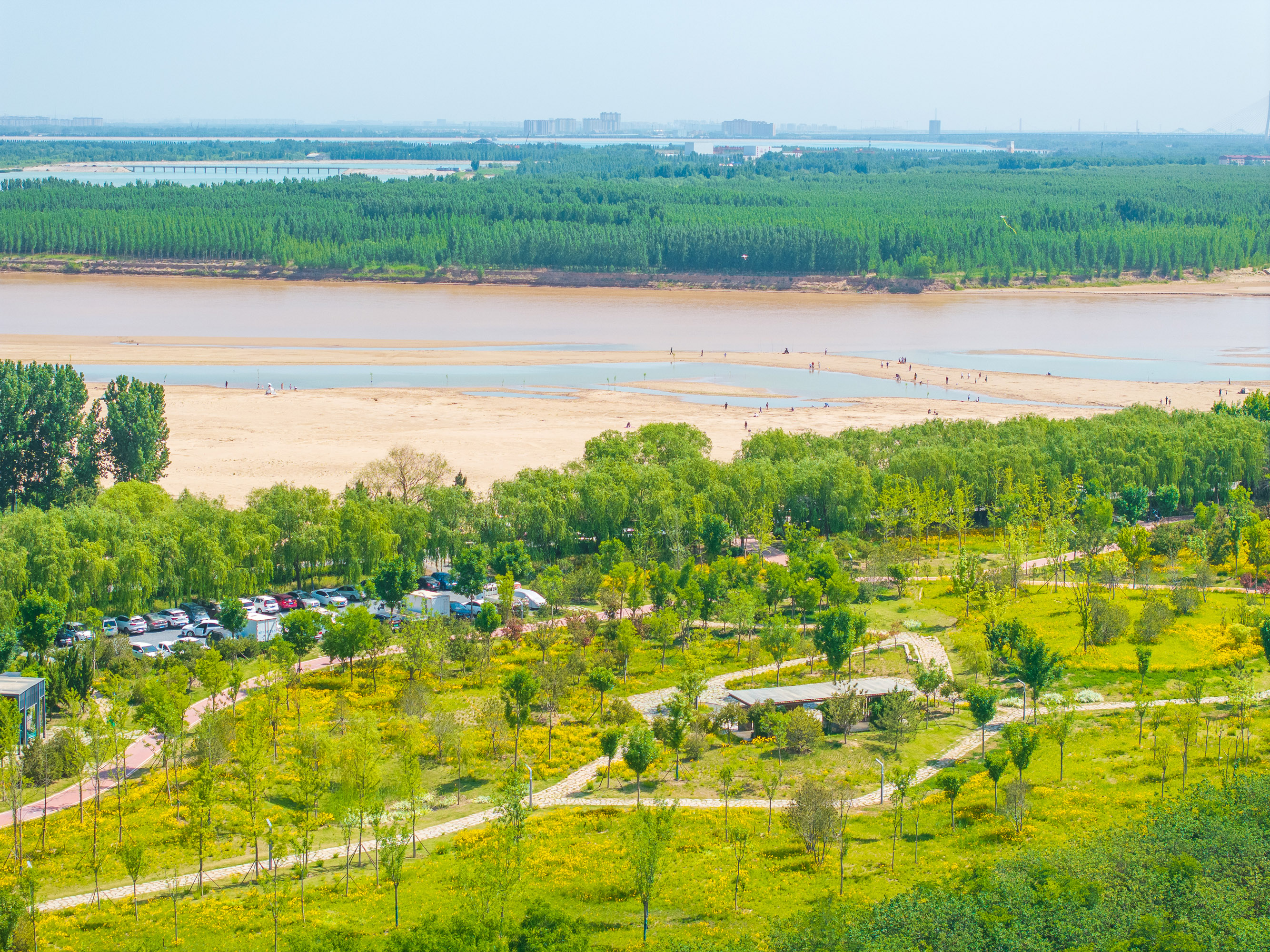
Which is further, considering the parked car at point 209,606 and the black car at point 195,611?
the parked car at point 209,606

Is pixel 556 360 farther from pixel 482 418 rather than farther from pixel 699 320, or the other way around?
pixel 699 320

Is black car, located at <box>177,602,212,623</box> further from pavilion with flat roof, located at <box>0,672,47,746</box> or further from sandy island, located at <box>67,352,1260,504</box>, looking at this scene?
sandy island, located at <box>67,352,1260,504</box>

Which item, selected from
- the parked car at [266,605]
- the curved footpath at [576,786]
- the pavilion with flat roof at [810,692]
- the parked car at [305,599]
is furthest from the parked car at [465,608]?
the pavilion with flat roof at [810,692]

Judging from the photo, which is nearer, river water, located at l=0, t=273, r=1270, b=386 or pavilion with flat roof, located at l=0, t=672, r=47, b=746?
pavilion with flat roof, located at l=0, t=672, r=47, b=746

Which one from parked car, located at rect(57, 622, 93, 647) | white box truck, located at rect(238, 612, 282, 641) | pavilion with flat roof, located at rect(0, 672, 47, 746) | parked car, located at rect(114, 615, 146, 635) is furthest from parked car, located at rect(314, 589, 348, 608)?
pavilion with flat roof, located at rect(0, 672, 47, 746)

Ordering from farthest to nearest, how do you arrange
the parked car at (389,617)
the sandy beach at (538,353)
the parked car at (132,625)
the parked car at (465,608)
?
1. the sandy beach at (538,353)
2. the parked car at (465,608)
3. the parked car at (389,617)
4. the parked car at (132,625)

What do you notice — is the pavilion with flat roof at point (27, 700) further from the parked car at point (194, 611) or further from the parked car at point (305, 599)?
the parked car at point (305, 599)
